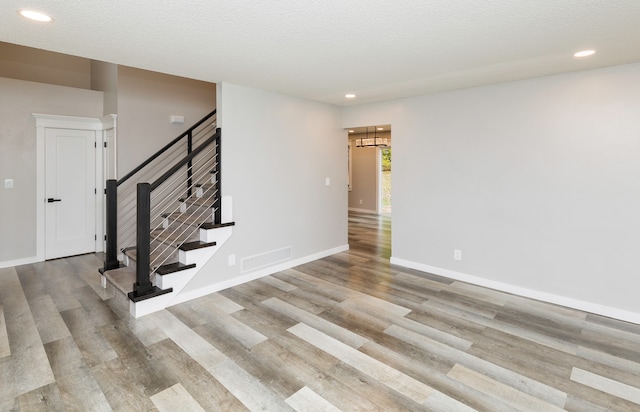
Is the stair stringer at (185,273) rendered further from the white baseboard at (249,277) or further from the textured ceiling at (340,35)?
the textured ceiling at (340,35)

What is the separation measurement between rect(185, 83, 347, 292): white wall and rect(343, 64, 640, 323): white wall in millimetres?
1096

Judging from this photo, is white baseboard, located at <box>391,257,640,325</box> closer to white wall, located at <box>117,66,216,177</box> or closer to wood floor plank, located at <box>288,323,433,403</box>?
wood floor plank, located at <box>288,323,433,403</box>

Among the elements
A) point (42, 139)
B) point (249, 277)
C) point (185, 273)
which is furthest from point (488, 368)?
point (42, 139)

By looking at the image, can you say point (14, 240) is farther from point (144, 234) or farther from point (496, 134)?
point (496, 134)

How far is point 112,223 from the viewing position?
409 cm

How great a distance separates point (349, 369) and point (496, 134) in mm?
3161

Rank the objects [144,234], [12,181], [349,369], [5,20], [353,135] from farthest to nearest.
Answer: [353,135]
[12,181]
[144,234]
[349,369]
[5,20]

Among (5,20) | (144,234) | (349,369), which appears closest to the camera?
(5,20)

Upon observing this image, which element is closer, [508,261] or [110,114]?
[508,261]

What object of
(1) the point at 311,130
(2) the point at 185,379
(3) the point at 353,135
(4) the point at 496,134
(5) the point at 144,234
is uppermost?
(3) the point at 353,135

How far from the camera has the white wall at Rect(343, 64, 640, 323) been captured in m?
3.33

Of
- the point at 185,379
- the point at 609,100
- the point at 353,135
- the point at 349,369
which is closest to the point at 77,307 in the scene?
the point at 185,379

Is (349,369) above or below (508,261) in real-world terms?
below

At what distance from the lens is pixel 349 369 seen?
2463mm
